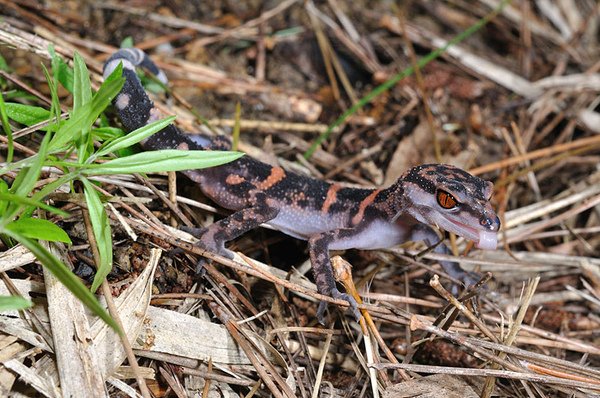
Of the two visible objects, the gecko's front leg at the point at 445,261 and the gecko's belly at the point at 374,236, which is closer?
the gecko's belly at the point at 374,236

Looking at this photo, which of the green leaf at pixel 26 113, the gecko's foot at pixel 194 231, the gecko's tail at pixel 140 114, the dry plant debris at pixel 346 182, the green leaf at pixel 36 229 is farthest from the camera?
the gecko's tail at pixel 140 114

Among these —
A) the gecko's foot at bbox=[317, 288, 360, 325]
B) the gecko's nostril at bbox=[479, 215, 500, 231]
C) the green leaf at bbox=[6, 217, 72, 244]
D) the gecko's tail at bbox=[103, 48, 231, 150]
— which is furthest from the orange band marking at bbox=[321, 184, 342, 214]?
the green leaf at bbox=[6, 217, 72, 244]

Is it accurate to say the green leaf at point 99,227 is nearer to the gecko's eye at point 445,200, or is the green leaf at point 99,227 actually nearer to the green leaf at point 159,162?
the green leaf at point 159,162

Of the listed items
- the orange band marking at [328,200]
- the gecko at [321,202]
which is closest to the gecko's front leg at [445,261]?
the gecko at [321,202]

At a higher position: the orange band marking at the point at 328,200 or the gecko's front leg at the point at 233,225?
the gecko's front leg at the point at 233,225

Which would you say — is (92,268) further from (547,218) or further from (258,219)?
(547,218)

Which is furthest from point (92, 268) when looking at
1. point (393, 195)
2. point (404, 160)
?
point (404, 160)
